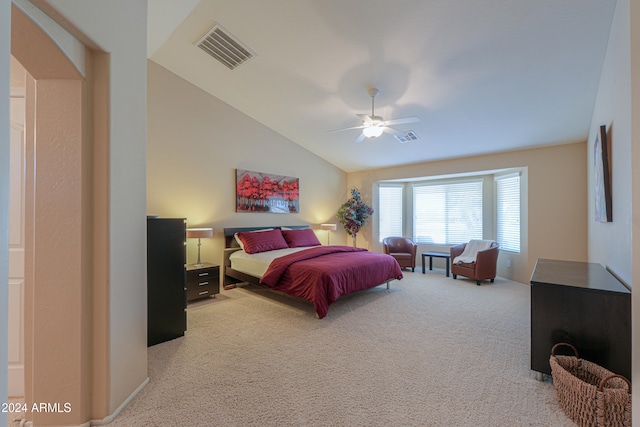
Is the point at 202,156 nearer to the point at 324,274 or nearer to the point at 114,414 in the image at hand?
the point at 324,274

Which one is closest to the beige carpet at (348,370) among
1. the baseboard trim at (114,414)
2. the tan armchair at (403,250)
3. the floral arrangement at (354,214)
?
the baseboard trim at (114,414)

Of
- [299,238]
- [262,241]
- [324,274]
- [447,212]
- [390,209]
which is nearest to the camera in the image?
[324,274]

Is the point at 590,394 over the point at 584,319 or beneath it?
beneath

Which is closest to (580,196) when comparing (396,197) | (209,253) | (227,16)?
(396,197)

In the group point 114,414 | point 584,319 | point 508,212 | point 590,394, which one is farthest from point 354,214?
point 114,414

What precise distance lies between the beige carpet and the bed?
0.34 m

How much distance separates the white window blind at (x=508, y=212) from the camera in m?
5.42

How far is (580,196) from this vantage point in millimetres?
4473

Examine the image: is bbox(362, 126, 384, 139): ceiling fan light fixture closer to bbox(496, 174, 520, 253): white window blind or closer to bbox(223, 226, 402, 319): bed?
bbox(223, 226, 402, 319): bed

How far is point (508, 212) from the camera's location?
5.63 m

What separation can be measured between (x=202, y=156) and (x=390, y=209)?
4.74m

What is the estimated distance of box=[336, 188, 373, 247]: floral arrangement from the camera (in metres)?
6.82

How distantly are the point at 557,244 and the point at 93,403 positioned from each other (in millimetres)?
6268

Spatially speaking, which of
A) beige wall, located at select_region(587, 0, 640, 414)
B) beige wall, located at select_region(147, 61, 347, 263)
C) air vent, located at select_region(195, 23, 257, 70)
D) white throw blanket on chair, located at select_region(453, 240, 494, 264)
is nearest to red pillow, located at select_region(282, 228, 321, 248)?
beige wall, located at select_region(147, 61, 347, 263)
